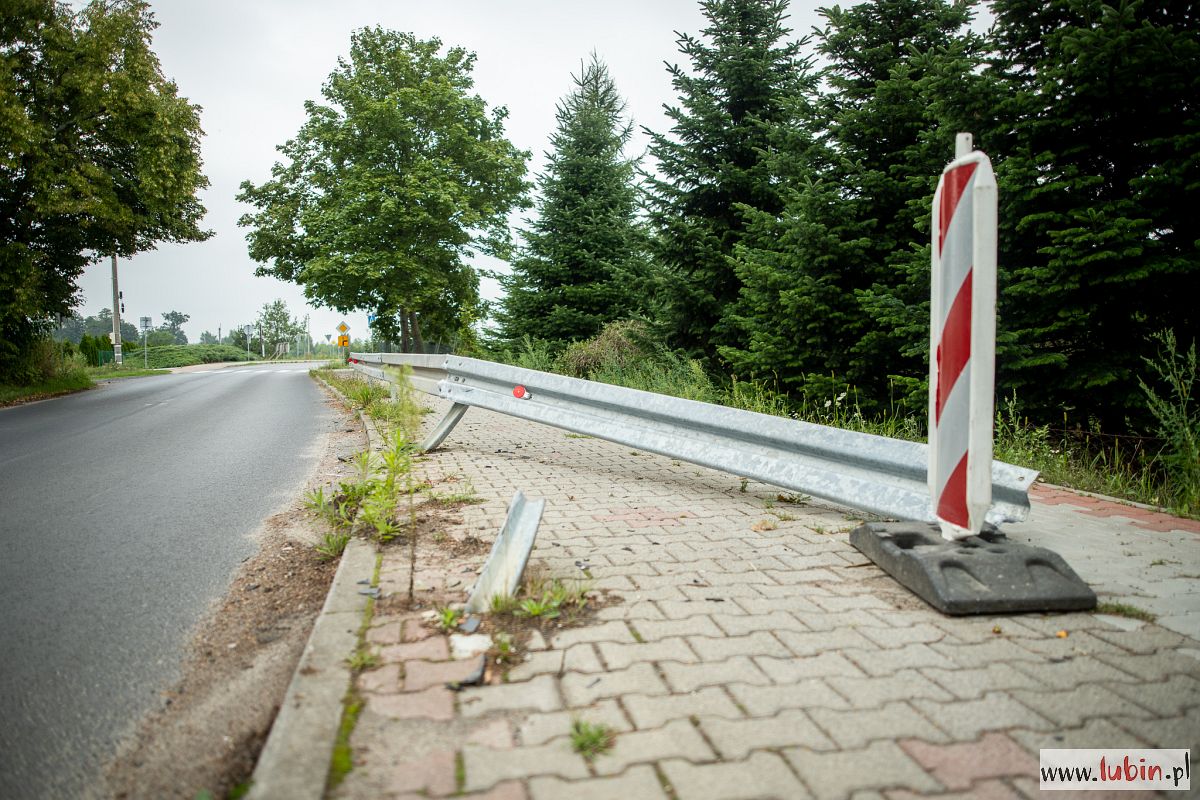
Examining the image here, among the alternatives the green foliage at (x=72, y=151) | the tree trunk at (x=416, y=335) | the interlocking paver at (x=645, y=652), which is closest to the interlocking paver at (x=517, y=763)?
the interlocking paver at (x=645, y=652)

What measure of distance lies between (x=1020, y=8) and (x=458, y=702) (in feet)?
26.3

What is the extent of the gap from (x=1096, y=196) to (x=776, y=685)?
6.75m

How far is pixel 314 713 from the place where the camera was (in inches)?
82.4

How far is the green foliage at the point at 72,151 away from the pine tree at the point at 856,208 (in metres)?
17.8

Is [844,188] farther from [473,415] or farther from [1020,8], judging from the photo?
[473,415]

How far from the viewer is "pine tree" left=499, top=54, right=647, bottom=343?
17672 mm

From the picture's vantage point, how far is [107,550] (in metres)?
4.16

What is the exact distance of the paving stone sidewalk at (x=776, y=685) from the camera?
72.8 inches

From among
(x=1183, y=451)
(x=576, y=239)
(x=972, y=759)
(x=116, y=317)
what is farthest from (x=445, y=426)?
(x=116, y=317)

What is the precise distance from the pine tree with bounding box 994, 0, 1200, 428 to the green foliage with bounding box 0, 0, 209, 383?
20.2 metres

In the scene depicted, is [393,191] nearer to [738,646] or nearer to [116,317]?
[116,317]

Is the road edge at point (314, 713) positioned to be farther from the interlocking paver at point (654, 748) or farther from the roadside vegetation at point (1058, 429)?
the roadside vegetation at point (1058, 429)

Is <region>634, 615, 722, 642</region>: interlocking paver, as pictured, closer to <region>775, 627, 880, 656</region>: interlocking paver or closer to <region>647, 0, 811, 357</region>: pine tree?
<region>775, 627, 880, 656</region>: interlocking paver

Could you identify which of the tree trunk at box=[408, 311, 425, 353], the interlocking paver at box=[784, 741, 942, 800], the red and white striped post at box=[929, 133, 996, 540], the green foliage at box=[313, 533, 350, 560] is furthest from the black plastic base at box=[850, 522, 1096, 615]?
the tree trunk at box=[408, 311, 425, 353]
